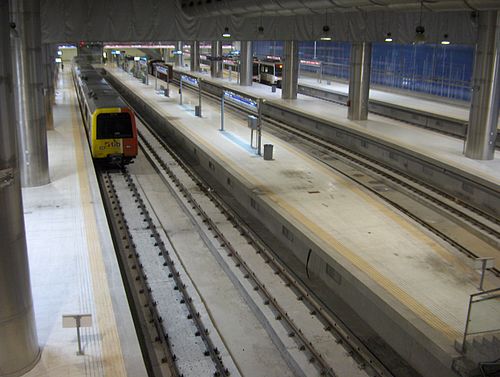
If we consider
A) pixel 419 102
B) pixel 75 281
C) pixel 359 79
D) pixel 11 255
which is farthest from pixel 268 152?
pixel 419 102

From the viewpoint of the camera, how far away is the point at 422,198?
16.1m

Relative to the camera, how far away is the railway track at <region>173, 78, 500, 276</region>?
1284 cm

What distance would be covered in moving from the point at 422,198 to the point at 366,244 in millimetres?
5852

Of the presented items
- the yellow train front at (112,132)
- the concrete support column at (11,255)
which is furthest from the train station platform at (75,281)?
the yellow train front at (112,132)

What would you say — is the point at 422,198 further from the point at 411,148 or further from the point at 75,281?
the point at 75,281

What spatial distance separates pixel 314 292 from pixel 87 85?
1596cm

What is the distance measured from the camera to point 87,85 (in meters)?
23.4

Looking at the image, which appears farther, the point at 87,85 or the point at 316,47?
the point at 316,47

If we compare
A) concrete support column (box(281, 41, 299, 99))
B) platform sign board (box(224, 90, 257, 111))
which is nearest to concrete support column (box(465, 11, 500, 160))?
platform sign board (box(224, 90, 257, 111))

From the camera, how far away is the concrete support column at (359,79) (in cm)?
2386

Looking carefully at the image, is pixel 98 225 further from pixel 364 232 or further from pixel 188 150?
pixel 188 150

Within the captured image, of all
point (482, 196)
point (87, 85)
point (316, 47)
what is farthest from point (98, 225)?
point (316, 47)

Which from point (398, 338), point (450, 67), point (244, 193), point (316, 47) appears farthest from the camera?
point (316, 47)

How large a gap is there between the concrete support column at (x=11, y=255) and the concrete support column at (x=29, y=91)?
27.3ft
